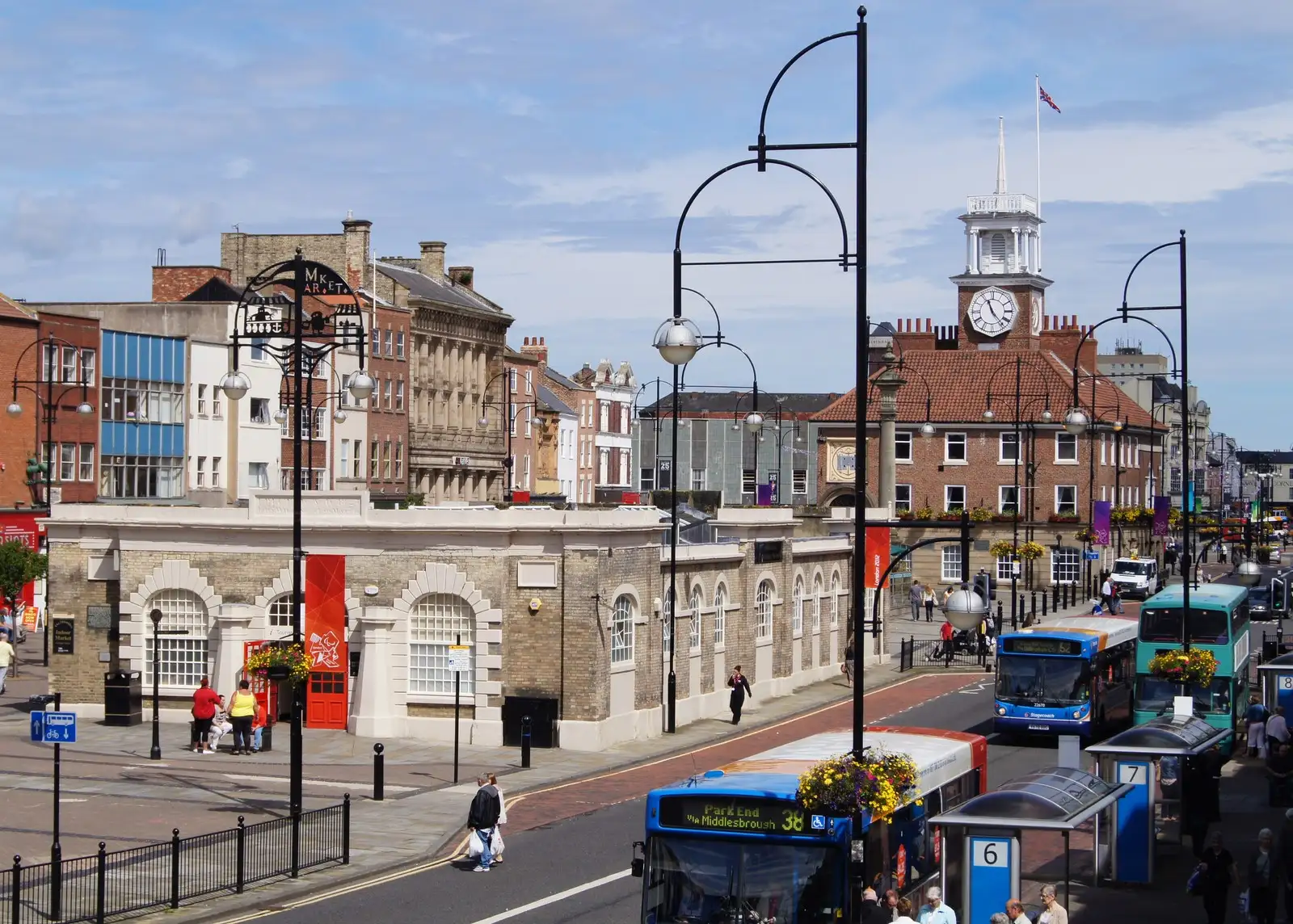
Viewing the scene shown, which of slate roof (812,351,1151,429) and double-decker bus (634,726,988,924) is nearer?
double-decker bus (634,726,988,924)

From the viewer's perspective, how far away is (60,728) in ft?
73.5

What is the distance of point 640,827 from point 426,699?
11192mm

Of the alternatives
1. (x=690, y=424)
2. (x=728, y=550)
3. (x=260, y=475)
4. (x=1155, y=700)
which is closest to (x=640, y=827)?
(x=1155, y=700)

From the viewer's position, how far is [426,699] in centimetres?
4012

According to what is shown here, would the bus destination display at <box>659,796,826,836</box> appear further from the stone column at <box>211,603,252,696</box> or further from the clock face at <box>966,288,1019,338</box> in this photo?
the clock face at <box>966,288,1019,338</box>

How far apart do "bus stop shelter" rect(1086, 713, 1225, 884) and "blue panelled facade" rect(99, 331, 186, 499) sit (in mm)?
49555

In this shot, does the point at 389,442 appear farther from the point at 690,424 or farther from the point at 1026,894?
the point at 1026,894

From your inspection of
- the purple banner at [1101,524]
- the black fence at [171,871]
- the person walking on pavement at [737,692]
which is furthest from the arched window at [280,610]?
the purple banner at [1101,524]

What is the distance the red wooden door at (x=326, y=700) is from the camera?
4103cm

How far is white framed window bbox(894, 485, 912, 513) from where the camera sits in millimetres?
103188

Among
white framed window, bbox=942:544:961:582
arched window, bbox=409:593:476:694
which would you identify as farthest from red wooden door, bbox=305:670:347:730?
white framed window, bbox=942:544:961:582

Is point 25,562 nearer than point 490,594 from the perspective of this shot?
No

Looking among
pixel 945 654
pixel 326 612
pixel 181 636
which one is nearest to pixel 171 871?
pixel 326 612

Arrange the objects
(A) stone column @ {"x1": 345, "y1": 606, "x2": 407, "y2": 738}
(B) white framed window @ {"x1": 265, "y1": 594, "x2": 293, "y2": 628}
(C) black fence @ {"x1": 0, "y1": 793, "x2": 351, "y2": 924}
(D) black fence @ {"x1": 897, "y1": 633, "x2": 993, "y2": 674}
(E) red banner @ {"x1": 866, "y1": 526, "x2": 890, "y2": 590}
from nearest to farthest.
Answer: (C) black fence @ {"x1": 0, "y1": 793, "x2": 351, "y2": 924}, (A) stone column @ {"x1": 345, "y1": 606, "x2": 407, "y2": 738}, (B) white framed window @ {"x1": 265, "y1": 594, "x2": 293, "y2": 628}, (E) red banner @ {"x1": 866, "y1": 526, "x2": 890, "y2": 590}, (D) black fence @ {"x1": 897, "y1": 633, "x2": 993, "y2": 674}
